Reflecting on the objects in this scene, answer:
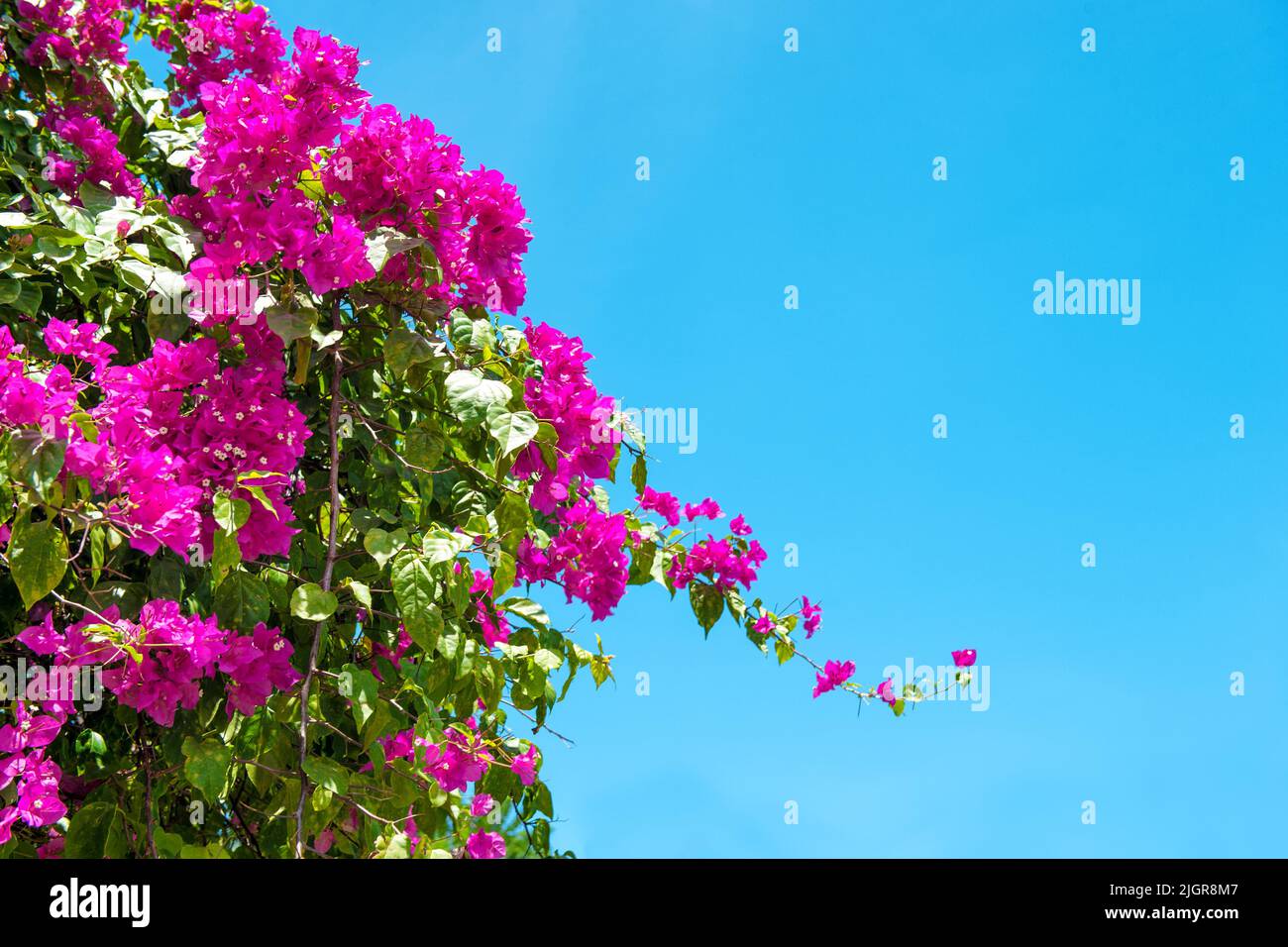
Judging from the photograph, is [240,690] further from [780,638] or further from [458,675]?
[780,638]

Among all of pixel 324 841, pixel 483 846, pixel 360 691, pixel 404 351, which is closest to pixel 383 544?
pixel 360 691

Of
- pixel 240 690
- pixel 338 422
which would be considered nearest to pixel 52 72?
pixel 338 422

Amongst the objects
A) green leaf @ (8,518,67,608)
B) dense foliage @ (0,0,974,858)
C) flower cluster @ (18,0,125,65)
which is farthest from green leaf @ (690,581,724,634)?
flower cluster @ (18,0,125,65)

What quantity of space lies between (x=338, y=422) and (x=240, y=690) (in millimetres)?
598

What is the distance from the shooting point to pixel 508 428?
5.94 feet

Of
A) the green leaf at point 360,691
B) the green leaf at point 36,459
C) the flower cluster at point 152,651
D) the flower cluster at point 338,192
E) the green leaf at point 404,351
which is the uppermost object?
the flower cluster at point 338,192

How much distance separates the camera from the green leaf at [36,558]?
1.48 metres

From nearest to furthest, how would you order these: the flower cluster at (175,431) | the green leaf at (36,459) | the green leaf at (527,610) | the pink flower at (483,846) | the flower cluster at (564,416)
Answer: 1. the green leaf at (36,459)
2. the flower cluster at (175,431)
3. the flower cluster at (564,416)
4. the green leaf at (527,610)
5. the pink flower at (483,846)

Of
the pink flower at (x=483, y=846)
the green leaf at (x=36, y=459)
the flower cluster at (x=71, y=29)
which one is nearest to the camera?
the green leaf at (x=36, y=459)

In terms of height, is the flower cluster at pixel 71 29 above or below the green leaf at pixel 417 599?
above

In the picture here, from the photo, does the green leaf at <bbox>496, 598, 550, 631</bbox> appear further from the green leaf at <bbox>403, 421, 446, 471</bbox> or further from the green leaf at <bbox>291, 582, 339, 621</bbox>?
the green leaf at <bbox>291, 582, 339, 621</bbox>

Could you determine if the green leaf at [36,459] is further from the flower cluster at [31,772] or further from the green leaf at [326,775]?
the green leaf at [326,775]

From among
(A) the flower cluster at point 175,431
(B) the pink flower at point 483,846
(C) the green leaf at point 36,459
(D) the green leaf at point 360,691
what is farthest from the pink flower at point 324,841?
(C) the green leaf at point 36,459

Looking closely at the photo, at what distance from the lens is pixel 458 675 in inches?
74.4
